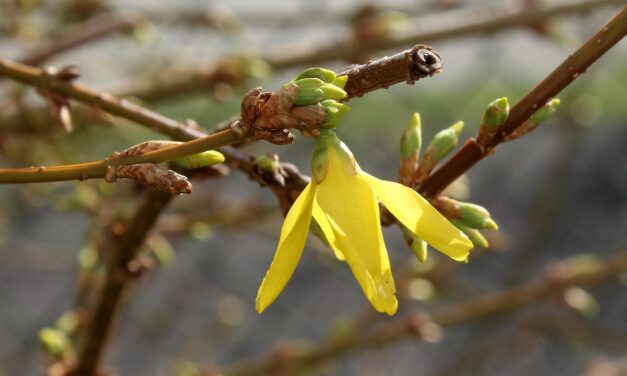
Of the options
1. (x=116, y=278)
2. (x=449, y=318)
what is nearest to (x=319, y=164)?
(x=116, y=278)

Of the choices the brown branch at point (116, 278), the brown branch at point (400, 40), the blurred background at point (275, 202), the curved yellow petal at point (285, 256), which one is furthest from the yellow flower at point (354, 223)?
the brown branch at point (400, 40)

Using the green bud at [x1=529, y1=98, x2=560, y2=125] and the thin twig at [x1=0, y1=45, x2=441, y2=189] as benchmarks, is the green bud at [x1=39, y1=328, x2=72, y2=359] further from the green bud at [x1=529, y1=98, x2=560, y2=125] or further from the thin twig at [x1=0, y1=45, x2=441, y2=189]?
the green bud at [x1=529, y1=98, x2=560, y2=125]

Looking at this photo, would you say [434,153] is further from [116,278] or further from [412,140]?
[116,278]

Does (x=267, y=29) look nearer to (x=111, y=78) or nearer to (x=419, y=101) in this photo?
(x=111, y=78)

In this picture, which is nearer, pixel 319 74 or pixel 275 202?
pixel 319 74

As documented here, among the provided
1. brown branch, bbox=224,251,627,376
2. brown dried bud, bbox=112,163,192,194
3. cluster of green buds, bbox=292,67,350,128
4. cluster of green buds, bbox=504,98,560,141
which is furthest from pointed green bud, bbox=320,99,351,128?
brown branch, bbox=224,251,627,376

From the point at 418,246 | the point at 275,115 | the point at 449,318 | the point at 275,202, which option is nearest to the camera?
the point at 275,115

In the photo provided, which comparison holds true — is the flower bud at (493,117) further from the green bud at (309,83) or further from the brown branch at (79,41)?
the brown branch at (79,41)

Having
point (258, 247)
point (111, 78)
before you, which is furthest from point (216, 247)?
point (111, 78)
